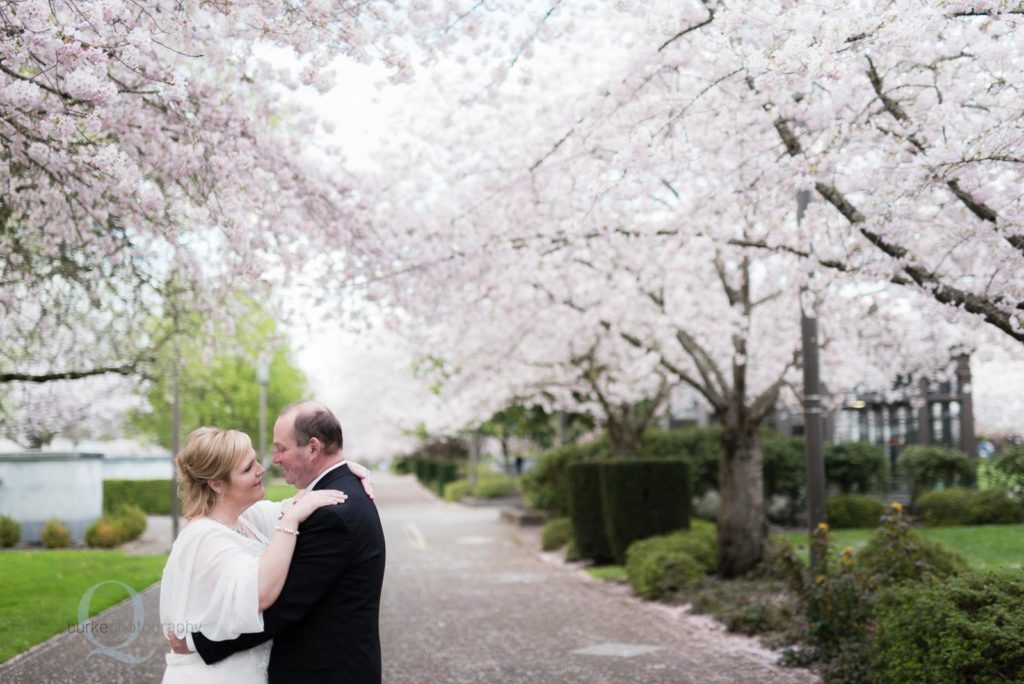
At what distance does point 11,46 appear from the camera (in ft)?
18.3

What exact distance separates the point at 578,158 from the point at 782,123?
281 cm

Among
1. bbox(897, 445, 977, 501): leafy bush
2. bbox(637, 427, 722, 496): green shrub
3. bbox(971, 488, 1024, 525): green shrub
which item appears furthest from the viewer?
bbox(637, 427, 722, 496): green shrub

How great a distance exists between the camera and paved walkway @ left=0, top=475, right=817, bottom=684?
8734 mm

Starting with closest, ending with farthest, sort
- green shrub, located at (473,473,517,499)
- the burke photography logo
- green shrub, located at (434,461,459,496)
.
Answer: the burke photography logo
green shrub, located at (473,473,517,499)
green shrub, located at (434,461,459,496)

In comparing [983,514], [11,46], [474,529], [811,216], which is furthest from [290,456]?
[474,529]

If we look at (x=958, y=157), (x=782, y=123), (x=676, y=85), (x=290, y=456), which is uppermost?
(x=676, y=85)

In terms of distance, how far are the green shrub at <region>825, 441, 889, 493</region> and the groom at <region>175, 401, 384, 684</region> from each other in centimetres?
2156

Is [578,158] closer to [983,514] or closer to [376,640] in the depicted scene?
[376,640]

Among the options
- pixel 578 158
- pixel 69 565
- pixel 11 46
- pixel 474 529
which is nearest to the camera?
pixel 11 46

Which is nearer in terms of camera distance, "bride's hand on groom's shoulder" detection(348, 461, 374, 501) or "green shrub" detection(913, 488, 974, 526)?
"bride's hand on groom's shoulder" detection(348, 461, 374, 501)

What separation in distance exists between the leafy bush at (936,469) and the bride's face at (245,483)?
2095cm

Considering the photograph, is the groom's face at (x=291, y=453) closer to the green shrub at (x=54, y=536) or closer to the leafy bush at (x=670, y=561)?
the leafy bush at (x=670, y=561)

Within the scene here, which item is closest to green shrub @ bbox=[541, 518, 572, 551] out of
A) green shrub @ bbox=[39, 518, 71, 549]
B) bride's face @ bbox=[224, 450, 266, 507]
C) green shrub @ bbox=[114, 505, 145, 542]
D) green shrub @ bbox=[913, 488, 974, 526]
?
green shrub @ bbox=[913, 488, 974, 526]

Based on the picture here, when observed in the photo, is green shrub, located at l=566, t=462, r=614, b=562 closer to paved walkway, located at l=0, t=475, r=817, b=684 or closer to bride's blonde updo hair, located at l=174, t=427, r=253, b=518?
paved walkway, located at l=0, t=475, r=817, b=684
